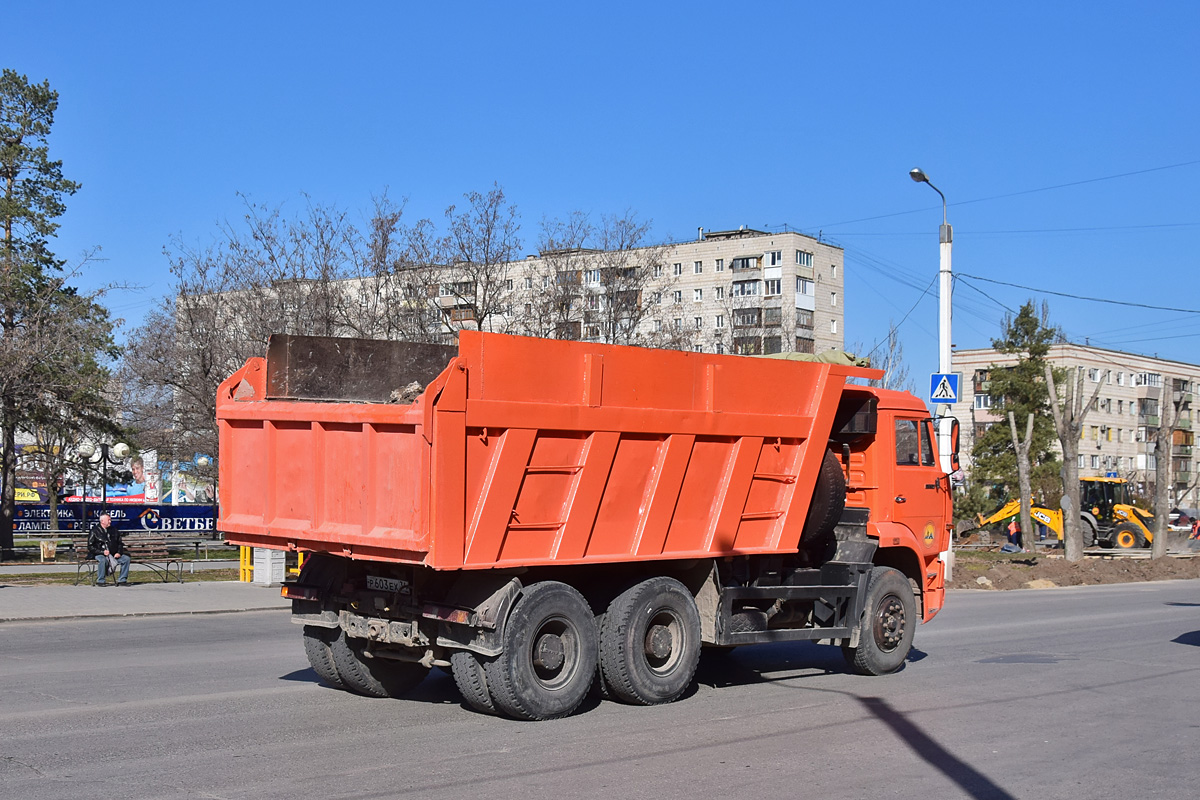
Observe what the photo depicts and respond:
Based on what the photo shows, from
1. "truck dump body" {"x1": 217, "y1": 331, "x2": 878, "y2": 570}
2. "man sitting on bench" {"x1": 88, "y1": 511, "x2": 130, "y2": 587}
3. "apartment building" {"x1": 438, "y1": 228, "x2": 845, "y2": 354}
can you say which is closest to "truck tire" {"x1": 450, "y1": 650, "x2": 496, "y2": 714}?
"truck dump body" {"x1": 217, "y1": 331, "x2": 878, "y2": 570}

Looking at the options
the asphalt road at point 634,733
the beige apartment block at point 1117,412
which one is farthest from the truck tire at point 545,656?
the beige apartment block at point 1117,412

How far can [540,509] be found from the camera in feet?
29.4

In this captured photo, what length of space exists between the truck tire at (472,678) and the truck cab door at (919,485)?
17.8ft

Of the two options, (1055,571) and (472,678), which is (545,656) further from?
(1055,571)

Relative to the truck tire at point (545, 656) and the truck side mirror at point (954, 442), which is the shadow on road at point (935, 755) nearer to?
the truck tire at point (545, 656)

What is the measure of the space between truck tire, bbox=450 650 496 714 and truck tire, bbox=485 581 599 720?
6 centimetres

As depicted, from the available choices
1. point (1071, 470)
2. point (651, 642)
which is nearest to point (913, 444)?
point (651, 642)

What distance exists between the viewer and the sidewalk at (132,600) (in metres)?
17.7

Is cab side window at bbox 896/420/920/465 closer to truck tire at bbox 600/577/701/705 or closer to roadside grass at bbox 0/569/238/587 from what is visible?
truck tire at bbox 600/577/701/705

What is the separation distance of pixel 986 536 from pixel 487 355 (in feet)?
144

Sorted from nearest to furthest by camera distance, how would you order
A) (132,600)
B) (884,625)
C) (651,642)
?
1. (651,642)
2. (884,625)
3. (132,600)

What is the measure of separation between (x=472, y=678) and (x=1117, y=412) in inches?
3969

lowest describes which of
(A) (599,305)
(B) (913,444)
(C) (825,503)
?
(C) (825,503)

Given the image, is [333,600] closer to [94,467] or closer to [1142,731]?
[1142,731]
